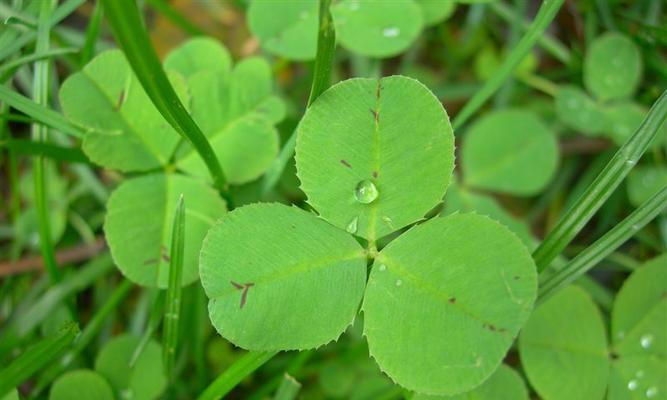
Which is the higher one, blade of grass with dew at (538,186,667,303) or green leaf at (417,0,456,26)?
green leaf at (417,0,456,26)

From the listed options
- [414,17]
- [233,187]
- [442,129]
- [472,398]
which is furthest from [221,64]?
[472,398]

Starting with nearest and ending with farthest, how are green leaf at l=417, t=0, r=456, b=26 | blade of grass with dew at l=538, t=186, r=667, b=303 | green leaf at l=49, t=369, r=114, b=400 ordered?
blade of grass with dew at l=538, t=186, r=667, b=303, green leaf at l=49, t=369, r=114, b=400, green leaf at l=417, t=0, r=456, b=26

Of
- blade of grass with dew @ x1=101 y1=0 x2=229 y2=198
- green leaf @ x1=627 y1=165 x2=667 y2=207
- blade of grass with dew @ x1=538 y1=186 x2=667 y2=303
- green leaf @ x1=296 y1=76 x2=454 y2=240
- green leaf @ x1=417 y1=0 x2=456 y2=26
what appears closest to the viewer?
blade of grass with dew @ x1=101 y1=0 x2=229 y2=198

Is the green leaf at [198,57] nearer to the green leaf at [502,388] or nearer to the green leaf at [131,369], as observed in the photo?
the green leaf at [131,369]

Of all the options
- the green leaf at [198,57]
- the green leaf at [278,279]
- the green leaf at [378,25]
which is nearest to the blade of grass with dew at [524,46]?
the green leaf at [378,25]

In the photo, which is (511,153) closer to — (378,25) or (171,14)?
(378,25)

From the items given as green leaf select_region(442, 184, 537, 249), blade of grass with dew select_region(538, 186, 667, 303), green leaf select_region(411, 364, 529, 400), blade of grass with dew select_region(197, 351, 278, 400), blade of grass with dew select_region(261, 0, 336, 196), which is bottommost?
→ green leaf select_region(442, 184, 537, 249)

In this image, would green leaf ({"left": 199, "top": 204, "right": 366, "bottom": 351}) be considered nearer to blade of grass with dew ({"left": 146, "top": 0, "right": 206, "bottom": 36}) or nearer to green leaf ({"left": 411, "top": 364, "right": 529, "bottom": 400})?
green leaf ({"left": 411, "top": 364, "right": 529, "bottom": 400})

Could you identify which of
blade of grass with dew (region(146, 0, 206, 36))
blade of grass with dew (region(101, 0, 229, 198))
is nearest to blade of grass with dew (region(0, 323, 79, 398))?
blade of grass with dew (region(101, 0, 229, 198))
